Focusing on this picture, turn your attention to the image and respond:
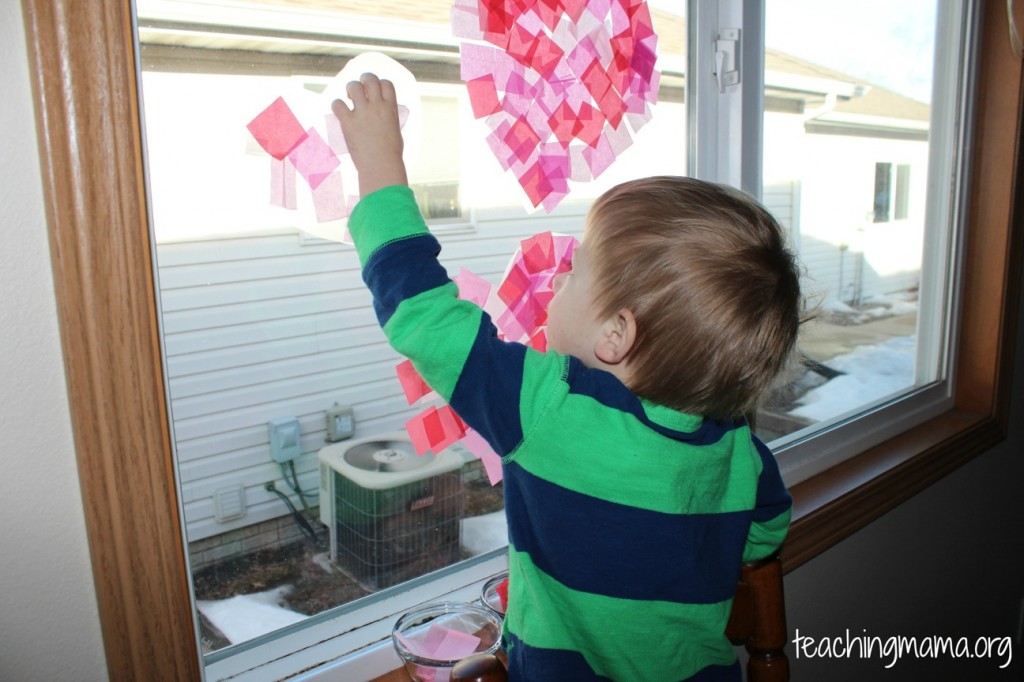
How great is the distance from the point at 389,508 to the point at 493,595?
0.20m

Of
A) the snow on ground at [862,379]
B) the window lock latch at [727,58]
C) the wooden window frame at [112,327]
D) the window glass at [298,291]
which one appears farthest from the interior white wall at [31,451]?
the snow on ground at [862,379]

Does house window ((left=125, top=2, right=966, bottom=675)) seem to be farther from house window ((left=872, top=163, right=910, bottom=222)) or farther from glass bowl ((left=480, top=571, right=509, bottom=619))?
house window ((left=872, top=163, right=910, bottom=222))

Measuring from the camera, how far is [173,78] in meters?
0.71

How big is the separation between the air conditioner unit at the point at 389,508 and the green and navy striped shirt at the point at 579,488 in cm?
29

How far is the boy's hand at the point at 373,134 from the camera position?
1.99 ft

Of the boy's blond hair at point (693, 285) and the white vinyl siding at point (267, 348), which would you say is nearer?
the boy's blond hair at point (693, 285)

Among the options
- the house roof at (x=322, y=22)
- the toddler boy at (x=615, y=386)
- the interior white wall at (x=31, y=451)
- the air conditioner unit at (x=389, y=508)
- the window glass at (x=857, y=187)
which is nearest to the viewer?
the interior white wall at (x=31, y=451)

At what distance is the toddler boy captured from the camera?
23.3 inches

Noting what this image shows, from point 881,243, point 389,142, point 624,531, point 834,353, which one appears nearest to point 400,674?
point 624,531

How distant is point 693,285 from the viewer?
0.64 m

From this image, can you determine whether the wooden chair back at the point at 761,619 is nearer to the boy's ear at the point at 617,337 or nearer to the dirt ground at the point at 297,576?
the boy's ear at the point at 617,337

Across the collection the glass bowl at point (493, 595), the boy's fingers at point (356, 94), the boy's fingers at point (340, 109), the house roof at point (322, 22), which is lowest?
the glass bowl at point (493, 595)

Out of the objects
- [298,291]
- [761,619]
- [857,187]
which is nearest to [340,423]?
[298,291]

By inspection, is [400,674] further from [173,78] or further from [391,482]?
[173,78]
